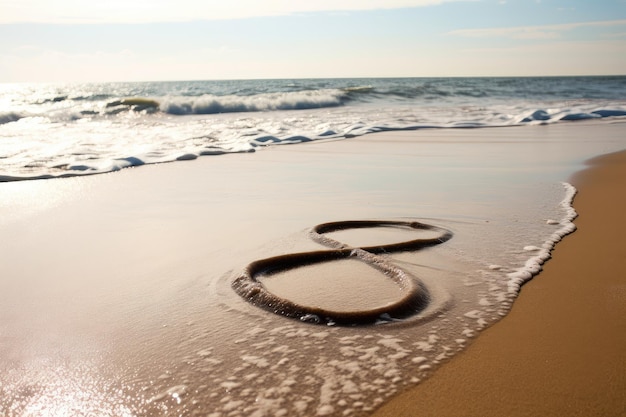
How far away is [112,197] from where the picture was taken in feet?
15.8

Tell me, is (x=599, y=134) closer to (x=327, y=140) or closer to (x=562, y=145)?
(x=562, y=145)

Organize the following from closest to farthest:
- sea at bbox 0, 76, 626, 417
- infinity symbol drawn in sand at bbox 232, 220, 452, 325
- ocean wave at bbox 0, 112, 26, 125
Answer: sea at bbox 0, 76, 626, 417 → infinity symbol drawn in sand at bbox 232, 220, 452, 325 → ocean wave at bbox 0, 112, 26, 125

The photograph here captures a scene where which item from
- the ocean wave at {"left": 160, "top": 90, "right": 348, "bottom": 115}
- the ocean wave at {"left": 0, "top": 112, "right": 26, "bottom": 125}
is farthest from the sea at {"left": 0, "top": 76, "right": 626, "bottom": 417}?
the ocean wave at {"left": 160, "top": 90, "right": 348, "bottom": 115}

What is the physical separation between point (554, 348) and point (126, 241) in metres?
2.50

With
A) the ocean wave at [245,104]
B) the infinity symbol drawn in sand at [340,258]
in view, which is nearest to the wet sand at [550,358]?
the infinity symbol drawn in sand at [340,258]

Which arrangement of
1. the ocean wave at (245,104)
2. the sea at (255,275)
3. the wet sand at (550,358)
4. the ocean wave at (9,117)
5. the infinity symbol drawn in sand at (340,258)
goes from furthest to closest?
the ocean wave at (245,104) → the ocean wave at (9,117) → the infinity symbol drawn in sand at (340,258) → the sea at (255,275) → the wet sand at (550,358)

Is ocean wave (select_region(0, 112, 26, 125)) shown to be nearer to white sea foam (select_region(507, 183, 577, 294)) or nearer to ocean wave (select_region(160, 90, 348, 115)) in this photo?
ocean wave (select_region(160, 90, 348, 115))

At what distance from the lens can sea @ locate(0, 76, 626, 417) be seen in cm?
182

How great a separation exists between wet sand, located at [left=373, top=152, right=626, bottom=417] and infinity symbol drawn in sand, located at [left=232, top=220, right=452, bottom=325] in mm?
369

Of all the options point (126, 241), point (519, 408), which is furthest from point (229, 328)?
point (126, 241)

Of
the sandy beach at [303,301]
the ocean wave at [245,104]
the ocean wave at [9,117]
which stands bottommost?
the sandy beach at [303,301]

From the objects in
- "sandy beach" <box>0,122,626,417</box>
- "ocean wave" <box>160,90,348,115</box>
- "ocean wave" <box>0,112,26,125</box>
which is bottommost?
"sandy beach" <box>0,122,626,417</box>

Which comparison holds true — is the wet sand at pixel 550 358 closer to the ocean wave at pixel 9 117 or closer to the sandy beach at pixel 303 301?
the sandy beach at pixel 303 301

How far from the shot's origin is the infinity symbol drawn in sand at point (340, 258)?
7.48 ft
